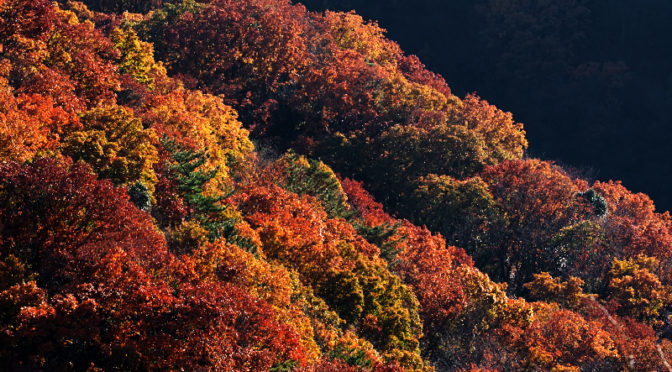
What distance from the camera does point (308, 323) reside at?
36906 millimetres

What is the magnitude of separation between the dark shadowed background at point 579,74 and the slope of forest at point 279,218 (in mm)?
62290

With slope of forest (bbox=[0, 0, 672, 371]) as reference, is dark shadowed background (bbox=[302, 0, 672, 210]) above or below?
above

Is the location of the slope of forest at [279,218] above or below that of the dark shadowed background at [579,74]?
below

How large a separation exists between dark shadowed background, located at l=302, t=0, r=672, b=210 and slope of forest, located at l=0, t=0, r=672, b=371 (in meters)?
62.3

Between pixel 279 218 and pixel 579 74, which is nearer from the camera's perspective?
pixel 279 218

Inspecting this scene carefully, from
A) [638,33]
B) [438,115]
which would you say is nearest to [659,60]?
[638,33]

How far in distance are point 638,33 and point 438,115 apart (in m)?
120

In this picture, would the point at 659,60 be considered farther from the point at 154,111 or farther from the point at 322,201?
the point at 154,111

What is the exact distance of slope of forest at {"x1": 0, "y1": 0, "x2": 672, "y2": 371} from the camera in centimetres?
2911

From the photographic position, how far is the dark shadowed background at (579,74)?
160 metres

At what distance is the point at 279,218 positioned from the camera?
4897 centimetres

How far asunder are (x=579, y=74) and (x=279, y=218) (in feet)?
497

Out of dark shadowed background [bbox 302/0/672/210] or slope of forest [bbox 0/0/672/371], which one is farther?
dark shadowed background [bbox 302/0/672/210]

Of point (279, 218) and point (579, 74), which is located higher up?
point (579, 74)
